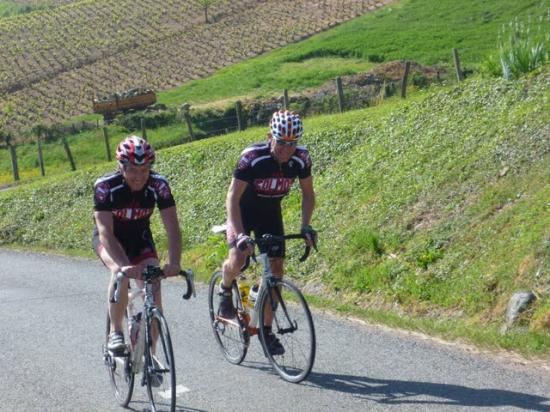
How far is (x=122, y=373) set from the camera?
7.88m

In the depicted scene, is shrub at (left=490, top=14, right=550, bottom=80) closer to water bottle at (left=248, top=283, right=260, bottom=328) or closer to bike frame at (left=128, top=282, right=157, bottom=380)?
water bottle at (left=248, top=283, right=260, bottom=328)

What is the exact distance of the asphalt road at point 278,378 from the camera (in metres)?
7.55

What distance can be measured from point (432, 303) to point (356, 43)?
2003 inches

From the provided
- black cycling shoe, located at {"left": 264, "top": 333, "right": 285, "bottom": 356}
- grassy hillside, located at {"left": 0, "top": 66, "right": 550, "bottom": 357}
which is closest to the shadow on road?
black cycling shoe, located at {"left": 264, "top": 333, "right": 285, "bottom": 356}

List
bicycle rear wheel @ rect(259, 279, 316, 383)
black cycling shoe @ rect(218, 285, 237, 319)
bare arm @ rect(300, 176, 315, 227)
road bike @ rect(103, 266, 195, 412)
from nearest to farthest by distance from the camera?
road bike @ rect(103, 266, 195, 412)
bicycle rear wheel @ rect(259, 279, 316, 383)
bare arm @ rect(300, 176, 315, 227)
black cycling shoe @ rect(218, 285, 237, 319)

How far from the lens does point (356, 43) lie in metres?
60.2

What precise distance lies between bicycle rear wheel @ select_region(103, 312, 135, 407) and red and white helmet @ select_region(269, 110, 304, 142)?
1.98m

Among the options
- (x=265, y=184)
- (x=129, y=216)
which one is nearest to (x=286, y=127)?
(x=265, y=184)

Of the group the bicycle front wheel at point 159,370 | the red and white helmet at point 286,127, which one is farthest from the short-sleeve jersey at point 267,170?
the bicycle front wheel at point 159,370

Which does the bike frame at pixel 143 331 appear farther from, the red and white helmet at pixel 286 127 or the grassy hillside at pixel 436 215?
the grassy hillside at pixel 436 215

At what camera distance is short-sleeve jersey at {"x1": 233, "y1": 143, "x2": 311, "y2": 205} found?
27.3 ft

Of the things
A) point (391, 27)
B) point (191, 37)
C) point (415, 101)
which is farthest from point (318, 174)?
point (191, 37)

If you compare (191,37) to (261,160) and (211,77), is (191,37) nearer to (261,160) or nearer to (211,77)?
(211,77)

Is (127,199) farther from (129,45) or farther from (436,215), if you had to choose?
(129,45)
